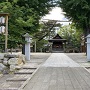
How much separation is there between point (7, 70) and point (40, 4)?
12.5 m

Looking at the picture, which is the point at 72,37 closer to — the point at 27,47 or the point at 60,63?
the point at 27,47

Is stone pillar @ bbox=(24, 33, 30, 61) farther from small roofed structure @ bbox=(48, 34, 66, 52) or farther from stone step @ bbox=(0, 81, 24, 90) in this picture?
small roofed structure @ bbox=(48, 34, 66, 52)

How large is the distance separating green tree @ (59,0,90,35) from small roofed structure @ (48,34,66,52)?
2195cm

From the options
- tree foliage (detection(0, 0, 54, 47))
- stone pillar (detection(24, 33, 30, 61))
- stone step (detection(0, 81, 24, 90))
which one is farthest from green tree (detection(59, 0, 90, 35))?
stone step (detection(0, 81, 24, 90))

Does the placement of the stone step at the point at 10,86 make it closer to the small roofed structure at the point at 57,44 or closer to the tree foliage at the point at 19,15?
the tree foliage at the point at 19,15

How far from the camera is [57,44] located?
158 ft

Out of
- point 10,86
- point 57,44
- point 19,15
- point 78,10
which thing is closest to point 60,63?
point 19,15

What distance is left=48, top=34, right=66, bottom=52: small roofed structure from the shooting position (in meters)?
46.2

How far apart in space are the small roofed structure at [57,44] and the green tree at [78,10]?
21952mm

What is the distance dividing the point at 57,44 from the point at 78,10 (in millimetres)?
26285

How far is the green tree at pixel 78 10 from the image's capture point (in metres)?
20.8

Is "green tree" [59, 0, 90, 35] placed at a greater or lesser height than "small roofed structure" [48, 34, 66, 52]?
greater

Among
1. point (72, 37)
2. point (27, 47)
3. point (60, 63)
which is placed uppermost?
point (72, 37)

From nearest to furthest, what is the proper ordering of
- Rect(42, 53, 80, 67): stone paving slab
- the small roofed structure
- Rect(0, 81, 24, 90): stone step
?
Rect(0, 81, 24, 90): stone step → Rect(42, 53, 80, 67): stone paving slab → the small roofed structure
